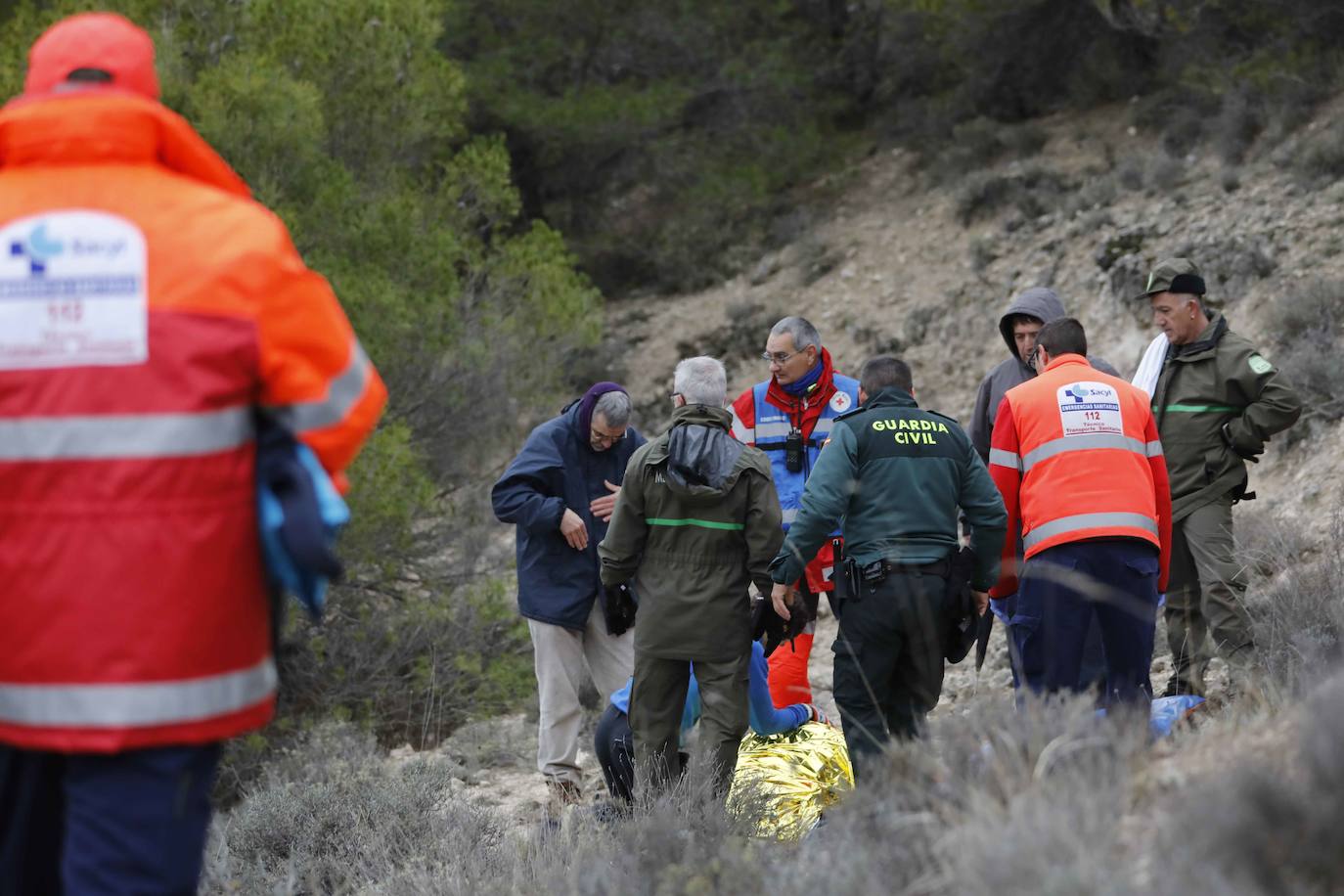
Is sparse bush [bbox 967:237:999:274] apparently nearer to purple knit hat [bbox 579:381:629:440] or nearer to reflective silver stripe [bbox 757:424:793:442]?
reflective silver stripe [bbox 757:424:793:442]

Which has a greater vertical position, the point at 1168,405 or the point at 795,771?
the point at 1168,405

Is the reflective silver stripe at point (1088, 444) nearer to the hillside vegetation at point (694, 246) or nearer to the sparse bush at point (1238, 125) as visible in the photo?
the hillside vegetation at point (694, 246)

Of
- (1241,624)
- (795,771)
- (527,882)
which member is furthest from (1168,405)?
(527,882)

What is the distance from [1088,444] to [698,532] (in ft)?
5.05

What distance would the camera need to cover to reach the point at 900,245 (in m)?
17.2

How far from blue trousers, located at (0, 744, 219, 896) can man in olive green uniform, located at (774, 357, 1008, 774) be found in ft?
9.27

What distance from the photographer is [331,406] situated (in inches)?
110

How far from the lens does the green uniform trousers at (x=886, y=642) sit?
515 cm

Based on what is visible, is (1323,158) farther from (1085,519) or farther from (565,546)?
(565,546)

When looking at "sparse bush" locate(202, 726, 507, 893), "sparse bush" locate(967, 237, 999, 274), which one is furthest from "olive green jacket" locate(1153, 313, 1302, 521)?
"sparse bush" locate(967, 237, 999, 274)

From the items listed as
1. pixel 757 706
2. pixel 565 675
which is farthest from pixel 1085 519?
pixel 565 675

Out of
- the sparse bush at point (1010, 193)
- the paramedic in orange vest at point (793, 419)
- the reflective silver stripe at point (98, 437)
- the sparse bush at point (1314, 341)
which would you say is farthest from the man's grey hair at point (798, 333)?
the sparse bush at point (1010, 193)

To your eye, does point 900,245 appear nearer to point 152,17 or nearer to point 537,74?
point 537,74

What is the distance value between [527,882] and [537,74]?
1487 centimetres
